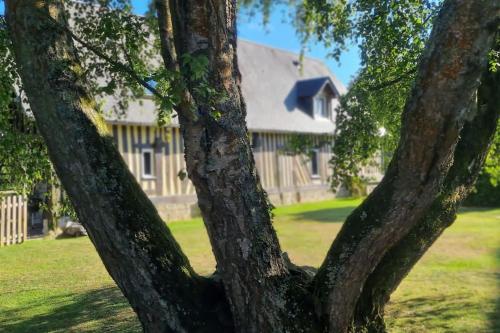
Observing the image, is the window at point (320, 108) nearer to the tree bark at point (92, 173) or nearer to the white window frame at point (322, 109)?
the white window frame at point (322, 109)

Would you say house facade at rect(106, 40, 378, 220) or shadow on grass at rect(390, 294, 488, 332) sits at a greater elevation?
house facade at rect(106, 40, 378, 220)

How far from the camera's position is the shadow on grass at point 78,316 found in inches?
218

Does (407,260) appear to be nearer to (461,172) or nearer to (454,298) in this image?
(461,172)

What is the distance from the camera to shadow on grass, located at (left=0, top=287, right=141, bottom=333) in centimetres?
555

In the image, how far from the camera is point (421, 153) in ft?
10.6

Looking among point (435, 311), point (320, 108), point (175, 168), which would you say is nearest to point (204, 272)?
point (435, 311)

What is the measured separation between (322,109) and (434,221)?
21375mm

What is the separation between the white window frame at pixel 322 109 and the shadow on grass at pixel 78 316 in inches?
739

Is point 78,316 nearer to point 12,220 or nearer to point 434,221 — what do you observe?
point 434,221

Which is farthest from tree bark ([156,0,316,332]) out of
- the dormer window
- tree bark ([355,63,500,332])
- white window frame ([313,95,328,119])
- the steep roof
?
white window frame ([313,95,328,119])

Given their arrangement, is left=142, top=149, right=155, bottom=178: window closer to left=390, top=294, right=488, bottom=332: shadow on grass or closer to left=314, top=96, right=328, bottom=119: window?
left=314, top=96, right=328, bottom=119: window

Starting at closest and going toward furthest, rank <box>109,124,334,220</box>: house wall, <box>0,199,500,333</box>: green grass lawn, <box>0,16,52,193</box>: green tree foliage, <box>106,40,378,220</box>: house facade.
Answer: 1. <box>0,16,52,193</box>: green tree foliage
2. <box>0,199,500,333</box>: green grass lawn
3. <box>109,124,334,220</box>: house wall
4. <box>106,40,378,220</box>: house facade

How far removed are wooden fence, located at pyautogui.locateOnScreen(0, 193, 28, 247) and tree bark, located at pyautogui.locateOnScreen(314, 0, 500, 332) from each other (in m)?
10.6

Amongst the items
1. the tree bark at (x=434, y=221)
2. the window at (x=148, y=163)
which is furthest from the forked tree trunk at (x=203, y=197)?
the window at (x=148, y=163)
